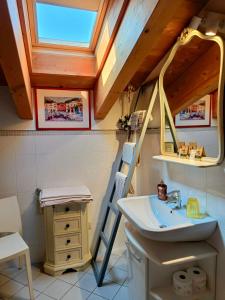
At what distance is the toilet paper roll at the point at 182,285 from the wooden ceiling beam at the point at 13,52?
1.70 m

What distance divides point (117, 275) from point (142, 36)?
6.95ft

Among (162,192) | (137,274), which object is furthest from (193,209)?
(137,274)

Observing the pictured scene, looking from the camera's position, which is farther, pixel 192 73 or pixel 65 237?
pixel 65 237

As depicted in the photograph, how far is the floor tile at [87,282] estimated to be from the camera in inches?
78.7

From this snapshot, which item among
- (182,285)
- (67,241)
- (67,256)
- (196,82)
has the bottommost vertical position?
(67,256)

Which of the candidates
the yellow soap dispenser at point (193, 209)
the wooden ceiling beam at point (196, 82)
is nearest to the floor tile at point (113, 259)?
the yellow soap dispenser at point (193, 209)

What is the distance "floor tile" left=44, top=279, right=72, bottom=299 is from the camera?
6.23 ft

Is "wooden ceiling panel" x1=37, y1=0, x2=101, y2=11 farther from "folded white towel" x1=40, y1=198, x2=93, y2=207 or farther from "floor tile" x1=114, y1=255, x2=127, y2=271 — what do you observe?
"floor tile" x1=114, y1=255, x2=127, y2=271

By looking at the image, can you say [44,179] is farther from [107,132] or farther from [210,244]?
[210,244]

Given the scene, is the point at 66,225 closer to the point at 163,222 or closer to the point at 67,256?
the point at 67,256

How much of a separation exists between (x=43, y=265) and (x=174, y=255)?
156 centimetres

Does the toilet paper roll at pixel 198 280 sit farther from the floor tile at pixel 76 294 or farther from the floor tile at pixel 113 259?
the floor tile at pixel 113 259

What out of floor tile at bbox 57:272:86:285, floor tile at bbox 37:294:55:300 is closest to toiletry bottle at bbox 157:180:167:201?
floor tile at bbox 57:272:86:285

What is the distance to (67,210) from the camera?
7.04ft
